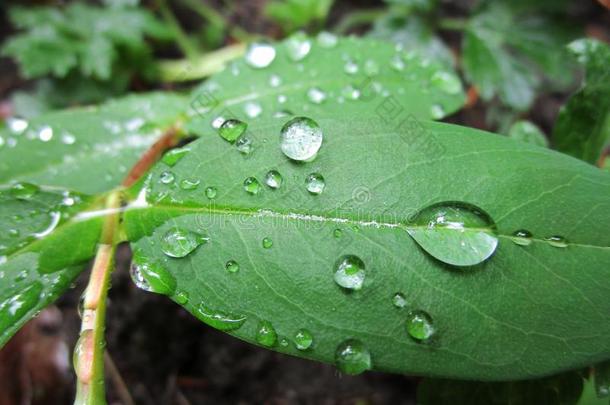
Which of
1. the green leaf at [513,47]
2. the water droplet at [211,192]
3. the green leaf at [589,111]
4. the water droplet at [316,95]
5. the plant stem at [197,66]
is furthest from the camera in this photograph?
the plant stem at [197,66]

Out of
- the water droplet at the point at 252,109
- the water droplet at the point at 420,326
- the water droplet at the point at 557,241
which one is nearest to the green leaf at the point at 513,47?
the water droplet at the point at 252,109

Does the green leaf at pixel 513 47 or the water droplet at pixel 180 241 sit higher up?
the green leaf at pixel 513 47

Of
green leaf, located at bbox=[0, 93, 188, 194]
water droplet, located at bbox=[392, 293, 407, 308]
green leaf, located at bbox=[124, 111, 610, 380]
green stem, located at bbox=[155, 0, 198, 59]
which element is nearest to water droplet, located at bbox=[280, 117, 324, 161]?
green leaf, located at bbox=[124, 111, 610, 380]

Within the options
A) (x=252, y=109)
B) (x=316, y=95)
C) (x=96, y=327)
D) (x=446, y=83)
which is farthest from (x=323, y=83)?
(x=96, y=327)

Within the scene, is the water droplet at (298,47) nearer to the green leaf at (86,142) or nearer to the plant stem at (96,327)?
the green leaf at (86,142)

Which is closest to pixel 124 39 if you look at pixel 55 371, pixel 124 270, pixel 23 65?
pixel 23 65

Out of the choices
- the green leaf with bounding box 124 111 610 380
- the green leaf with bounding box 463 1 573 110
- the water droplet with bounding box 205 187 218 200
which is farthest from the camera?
the green leaf with bounding box 463 1 573 110

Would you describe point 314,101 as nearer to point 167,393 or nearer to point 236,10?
point 167,393

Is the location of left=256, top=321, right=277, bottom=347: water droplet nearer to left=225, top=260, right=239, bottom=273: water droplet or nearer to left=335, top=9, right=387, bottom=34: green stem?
left=225, top=260, right=239, bottom=273: water droplet
